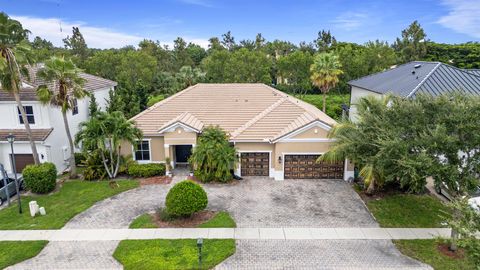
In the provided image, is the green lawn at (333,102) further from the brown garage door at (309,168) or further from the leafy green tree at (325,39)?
the leafy green tree at (325,39)

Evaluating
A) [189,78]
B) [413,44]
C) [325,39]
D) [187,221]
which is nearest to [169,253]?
[187,221]

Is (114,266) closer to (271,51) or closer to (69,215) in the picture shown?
(69,215)

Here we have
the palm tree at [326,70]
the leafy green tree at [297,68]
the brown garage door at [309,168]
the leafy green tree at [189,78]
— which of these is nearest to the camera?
the brown garage door at [309,168]

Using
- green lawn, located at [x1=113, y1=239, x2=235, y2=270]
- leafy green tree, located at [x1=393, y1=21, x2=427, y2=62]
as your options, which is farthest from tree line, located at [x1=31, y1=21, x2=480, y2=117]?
green lawn, located at [x1=113, y1=239, x2=235, y2=270]

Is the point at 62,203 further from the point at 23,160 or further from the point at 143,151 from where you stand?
the point at 23,160

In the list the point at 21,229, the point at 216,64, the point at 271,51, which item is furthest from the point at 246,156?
the point at 271,51

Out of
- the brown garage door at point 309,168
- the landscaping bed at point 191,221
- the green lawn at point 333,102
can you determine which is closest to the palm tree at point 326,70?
the green lawn at point 333,102
